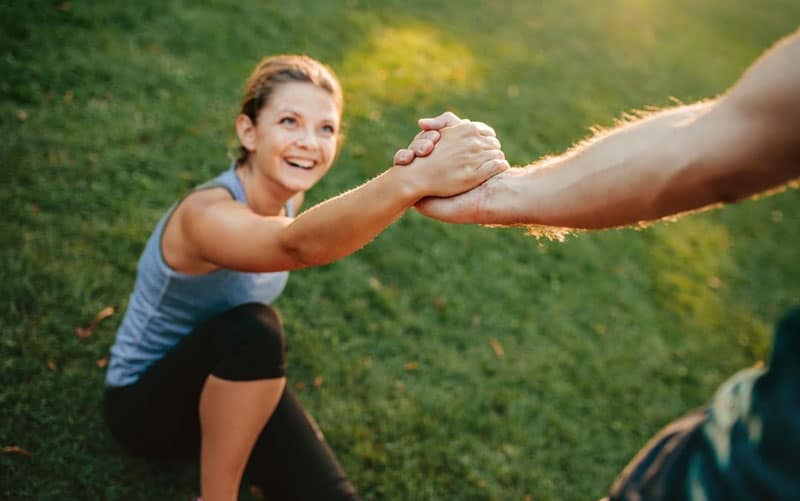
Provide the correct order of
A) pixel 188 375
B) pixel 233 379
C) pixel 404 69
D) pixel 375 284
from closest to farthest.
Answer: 1. pixel 233 379
2. pixel 188 375
3. pixel 375 284
4. pixel 404 69

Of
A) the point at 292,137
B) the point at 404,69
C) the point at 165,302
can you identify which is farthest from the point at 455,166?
the point at 404,69

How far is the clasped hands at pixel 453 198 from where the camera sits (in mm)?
1753

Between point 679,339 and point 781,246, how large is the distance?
2.75m

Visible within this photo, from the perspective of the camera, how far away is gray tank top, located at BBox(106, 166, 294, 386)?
7.48 ft

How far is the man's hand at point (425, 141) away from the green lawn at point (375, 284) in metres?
1.67

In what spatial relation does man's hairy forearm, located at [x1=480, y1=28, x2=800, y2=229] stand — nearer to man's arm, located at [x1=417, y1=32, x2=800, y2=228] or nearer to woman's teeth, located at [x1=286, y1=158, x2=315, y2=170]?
man's arm, located at [x1=417, y1=32, x2=800, y2=228]

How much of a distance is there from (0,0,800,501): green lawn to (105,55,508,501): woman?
1.62ft

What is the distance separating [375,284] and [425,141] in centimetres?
204

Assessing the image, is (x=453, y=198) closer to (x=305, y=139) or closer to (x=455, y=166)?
(x=455, y=166)

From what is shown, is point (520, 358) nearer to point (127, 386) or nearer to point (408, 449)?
point (408, 449)

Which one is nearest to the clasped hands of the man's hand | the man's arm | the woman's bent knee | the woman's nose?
the man's hand

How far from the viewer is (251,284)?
7.82ft

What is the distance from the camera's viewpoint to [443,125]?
6.34 ft

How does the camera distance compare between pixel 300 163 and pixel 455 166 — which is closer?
pixel 455 166
